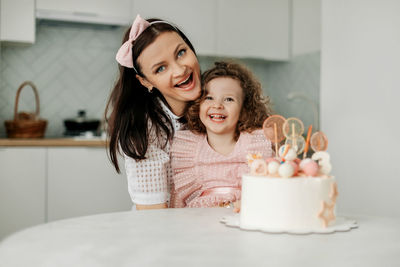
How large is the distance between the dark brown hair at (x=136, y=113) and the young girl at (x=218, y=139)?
9 cm

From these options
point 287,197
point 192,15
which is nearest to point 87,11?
point 192,15

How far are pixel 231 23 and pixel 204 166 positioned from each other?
226 centimetres

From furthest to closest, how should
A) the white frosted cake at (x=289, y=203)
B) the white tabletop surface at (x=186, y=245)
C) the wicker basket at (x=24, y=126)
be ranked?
the wicker basket at (x=24, y=126) → the white frosted cake at (x=289, y=203) → the white tabletop surface at (x=186, y=245)

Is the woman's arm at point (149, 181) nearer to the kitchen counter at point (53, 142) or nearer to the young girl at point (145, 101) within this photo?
the young girl at point (145, 101)

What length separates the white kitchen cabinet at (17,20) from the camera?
9.71 ft

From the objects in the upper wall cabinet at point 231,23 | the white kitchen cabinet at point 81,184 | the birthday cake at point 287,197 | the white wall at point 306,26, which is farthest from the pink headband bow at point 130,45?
the white wall at point 306,26

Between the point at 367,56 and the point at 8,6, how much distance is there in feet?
7.16

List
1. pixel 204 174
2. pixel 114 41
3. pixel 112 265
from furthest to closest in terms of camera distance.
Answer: pixel 114 41
pixel 204 174
pixel 112 265

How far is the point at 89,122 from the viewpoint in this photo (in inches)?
130

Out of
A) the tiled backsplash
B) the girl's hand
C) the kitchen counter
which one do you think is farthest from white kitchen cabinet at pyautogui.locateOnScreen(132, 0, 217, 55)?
the girl's hand

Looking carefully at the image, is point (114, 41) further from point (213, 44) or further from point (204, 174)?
point (204, 174)

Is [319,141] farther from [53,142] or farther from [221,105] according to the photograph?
[53,142]

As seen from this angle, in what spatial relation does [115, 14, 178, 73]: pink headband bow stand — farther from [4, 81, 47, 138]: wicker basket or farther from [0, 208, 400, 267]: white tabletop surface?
[4, 81, 47, 138]: wicker basket

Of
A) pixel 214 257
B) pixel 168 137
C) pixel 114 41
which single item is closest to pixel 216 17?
pixel 114 41
